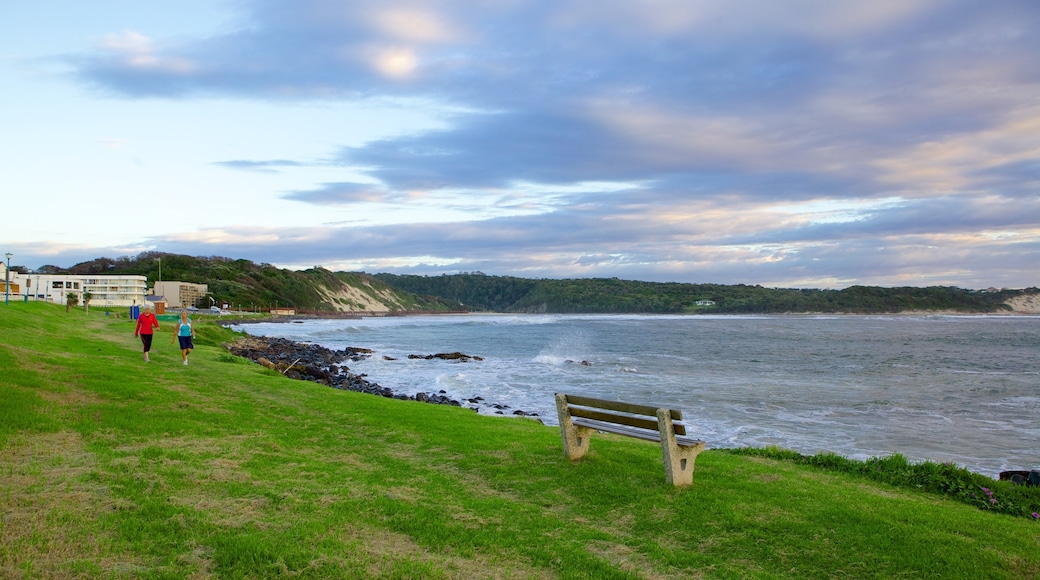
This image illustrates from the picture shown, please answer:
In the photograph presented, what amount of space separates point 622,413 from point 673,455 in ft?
3.29

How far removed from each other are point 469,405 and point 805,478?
47.1 ft

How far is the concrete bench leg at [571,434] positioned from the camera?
859 cm

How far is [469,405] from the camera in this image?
845 inches

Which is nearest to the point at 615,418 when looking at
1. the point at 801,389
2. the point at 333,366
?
the point at 801,389

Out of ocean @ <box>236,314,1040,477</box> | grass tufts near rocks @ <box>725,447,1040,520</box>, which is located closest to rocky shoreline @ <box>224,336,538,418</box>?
ocean @ <box>236,314,1040,477</box>

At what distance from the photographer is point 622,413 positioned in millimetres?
8180

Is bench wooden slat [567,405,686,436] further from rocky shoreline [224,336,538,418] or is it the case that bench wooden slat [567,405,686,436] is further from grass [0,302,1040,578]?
rocky shoreline [224,336,538,418]

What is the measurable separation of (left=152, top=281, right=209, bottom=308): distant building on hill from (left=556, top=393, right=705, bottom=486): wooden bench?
103911mm

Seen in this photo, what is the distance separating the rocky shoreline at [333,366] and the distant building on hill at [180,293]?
69.6 metres

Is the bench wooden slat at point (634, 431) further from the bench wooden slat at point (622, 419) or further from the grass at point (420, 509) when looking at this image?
the grass at point (420, 509)

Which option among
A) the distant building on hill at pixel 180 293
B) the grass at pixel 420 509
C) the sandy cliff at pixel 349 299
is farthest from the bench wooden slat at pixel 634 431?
the sandy cliff at pixel 349 299

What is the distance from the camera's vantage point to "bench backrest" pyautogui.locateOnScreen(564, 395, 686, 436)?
749 cm

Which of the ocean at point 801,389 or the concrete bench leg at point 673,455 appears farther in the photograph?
the ocean at point 801,389

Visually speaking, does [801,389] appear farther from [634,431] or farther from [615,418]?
[634,431]
